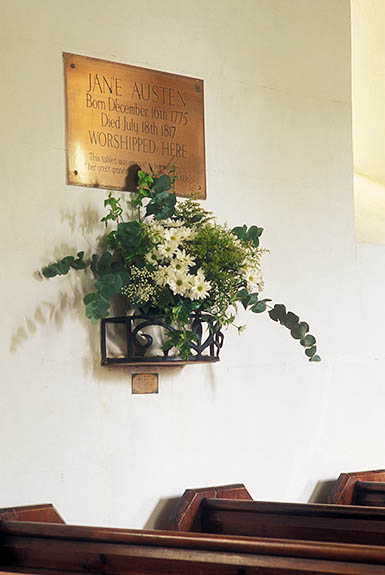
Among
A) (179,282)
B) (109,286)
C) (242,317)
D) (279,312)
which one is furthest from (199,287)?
(242,317)

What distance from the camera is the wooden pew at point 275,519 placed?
250 cm

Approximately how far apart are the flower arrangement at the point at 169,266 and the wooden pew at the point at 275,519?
573 millimetres

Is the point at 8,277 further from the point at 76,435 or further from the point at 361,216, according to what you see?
the point at 361,216

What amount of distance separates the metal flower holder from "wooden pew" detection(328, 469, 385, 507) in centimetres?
87

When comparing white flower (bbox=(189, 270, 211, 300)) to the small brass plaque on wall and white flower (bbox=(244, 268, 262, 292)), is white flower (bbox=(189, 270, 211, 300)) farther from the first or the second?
the small brass plaque on wall

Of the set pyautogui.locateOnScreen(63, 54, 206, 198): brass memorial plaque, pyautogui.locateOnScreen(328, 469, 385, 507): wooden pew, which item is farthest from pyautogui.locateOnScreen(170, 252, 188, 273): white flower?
pyautogui.locateOnScreen(328, 469, 385, 507): wooden pew

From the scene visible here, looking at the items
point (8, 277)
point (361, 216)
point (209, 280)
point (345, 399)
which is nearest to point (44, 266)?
point (8, 277)

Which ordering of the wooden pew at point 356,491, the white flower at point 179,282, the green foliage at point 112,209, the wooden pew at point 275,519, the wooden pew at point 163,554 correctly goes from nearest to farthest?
the wooden pew at point 163,554
the wooden pew at point 275,519
the white flower at point 179,282
the green foliage at point 112,209
the wooden pew at point 356,491

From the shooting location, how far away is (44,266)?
2.82 meters

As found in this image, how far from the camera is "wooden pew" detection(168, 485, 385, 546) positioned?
2500mm

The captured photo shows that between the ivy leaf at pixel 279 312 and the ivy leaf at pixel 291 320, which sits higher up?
the ivy leaf at pixel 279 312

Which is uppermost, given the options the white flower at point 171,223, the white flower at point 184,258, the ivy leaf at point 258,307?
the white flower at point 171,223

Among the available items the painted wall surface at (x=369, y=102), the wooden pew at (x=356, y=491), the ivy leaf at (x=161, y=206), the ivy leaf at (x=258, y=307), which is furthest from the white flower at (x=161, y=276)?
the painted wall surface at (x=369, y=102)

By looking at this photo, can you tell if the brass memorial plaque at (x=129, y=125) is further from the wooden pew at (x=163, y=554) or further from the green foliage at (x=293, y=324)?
the wooden pew at (x=163, y=554)
